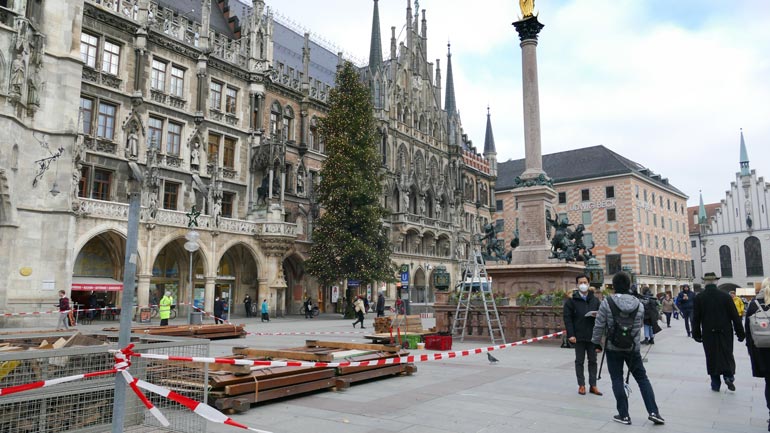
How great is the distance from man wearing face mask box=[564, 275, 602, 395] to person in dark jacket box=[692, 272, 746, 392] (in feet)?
4.95

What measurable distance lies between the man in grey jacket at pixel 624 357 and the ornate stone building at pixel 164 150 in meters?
21.8

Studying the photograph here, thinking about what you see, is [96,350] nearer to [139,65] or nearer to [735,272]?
[139,65]

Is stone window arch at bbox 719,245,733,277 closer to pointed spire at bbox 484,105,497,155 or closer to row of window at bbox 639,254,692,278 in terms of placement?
row of window at bbox 639,254,692,278

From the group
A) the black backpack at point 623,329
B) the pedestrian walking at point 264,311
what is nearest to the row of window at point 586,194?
the pedestrian walking at point 264,311

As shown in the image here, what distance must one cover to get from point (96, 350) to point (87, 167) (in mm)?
25174

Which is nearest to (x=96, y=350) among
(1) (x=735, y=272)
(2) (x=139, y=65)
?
(2) (x=139, y=65)

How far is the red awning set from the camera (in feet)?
84.5

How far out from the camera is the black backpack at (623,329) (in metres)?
6.86

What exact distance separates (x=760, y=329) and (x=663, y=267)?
61.9m

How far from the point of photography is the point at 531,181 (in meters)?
19.3

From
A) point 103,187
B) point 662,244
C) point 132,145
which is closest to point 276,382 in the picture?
point 103,187

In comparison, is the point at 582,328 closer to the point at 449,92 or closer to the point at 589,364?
the point at 589,364

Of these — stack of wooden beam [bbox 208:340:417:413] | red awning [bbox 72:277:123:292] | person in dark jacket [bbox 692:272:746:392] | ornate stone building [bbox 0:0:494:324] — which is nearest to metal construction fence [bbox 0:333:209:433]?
stack of wooden beam [bbox 208:340:417:413]

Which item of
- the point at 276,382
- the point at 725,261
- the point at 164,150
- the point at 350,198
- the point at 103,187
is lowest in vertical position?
the point at 276,382
